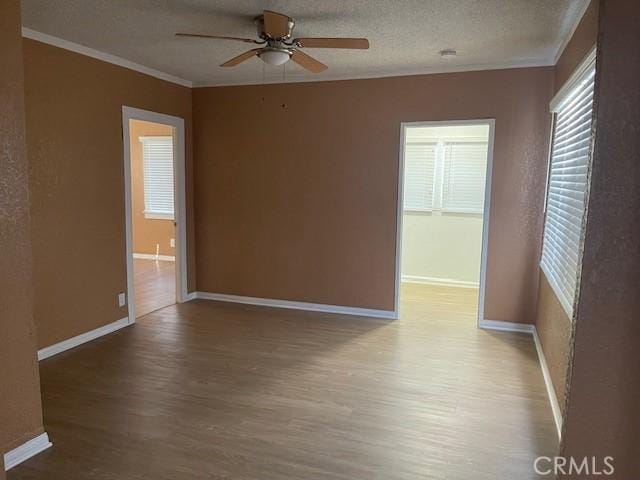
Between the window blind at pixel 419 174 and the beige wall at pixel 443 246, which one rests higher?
the window blind at pixel 419 174

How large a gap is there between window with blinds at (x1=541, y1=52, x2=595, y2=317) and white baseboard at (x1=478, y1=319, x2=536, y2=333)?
76cm

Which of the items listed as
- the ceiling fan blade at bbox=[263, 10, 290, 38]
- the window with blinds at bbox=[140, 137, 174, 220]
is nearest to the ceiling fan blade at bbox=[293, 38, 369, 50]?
the ceiling fan blade at bbox=[263, 10, 290, 38]

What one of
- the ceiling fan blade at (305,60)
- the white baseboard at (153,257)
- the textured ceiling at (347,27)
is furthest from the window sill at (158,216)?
the ceiling fan blade at (305,60)

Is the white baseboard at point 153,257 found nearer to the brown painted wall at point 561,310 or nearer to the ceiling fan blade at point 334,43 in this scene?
the ceiling fan blade at point 334,43

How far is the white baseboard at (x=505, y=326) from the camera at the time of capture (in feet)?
14.4

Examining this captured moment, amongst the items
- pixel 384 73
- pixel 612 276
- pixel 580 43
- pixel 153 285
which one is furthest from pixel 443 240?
pixel 612 276

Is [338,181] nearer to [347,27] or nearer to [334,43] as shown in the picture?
[347,27]

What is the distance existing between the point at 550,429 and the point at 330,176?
10.1ft

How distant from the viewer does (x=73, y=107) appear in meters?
3.77

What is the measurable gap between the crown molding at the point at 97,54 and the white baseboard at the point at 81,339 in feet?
7.79

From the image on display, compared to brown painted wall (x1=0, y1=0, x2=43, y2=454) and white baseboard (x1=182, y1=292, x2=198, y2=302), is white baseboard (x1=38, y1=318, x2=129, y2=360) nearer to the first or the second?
white baseboard (x1=182, y1=292, x2=198, y2=302)

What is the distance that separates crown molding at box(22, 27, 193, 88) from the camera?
3.40 metres

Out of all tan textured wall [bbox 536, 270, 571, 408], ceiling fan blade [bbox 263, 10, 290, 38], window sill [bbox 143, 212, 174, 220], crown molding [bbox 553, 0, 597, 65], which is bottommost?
tan textured wall [bbox 536, 270, 571, 408]

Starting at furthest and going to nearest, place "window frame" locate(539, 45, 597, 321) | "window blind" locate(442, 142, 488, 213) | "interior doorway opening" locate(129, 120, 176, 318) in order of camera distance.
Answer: "interior doorway opening" locate(129, 120, 176, 318) < "window blind" locate(442, 142, 488, 213) < "window frame" locate(539, 45, 597, 321)
